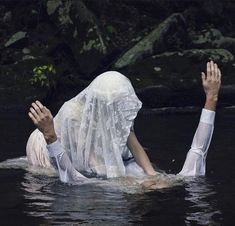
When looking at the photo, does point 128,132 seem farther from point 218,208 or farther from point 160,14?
point 160,14

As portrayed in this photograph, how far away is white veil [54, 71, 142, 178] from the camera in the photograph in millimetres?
7762

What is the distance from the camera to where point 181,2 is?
2211 cm

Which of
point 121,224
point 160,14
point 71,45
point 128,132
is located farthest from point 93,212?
point 160,14

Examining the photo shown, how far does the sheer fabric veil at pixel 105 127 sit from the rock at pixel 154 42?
11.3 m

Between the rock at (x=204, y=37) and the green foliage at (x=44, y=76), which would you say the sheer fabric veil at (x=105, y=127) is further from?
the rock at (x=204, y=37)

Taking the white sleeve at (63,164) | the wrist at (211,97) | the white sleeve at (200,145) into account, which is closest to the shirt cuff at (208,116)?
the white sleeve at (200,145)

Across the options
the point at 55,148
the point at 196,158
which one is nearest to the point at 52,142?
the point at 55,148

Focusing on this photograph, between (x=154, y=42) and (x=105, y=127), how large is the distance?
12254 mm

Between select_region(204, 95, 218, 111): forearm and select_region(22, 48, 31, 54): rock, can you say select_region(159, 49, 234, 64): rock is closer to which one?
select_region(22, 48, 31, 54): rock

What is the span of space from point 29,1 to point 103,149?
14.9 m

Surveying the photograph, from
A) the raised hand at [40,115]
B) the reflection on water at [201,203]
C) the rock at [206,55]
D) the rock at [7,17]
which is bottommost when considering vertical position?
the reflection on water at [201,203]

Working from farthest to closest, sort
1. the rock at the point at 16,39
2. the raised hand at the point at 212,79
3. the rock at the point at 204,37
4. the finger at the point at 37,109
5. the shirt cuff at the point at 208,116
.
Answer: the rock at the point at 16,39
the rock at the point at 204,37
the shirt cuff at the point at 208,116
the raised hand at the point at 212,79
the finger at the point at 37,109

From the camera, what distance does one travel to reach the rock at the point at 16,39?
20.6 m

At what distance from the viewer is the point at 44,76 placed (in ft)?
60.3
